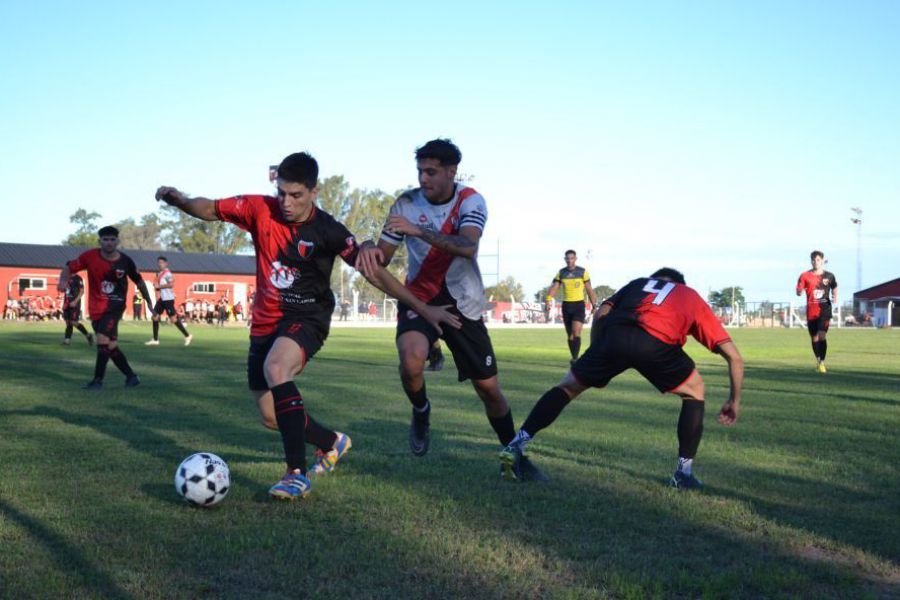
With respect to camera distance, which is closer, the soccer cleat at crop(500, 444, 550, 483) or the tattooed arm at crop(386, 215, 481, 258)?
the tattooed arm at crop(386, 215, 481, 258)

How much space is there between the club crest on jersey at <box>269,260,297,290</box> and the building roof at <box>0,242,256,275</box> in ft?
203

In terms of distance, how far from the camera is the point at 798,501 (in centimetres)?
577

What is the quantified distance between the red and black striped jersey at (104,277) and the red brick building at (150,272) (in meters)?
46.9

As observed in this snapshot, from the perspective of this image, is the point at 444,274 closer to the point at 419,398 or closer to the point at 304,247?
the point at 419,398

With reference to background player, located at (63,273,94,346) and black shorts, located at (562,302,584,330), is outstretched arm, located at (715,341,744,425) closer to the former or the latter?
black shorts, located at (562,302,584,330)

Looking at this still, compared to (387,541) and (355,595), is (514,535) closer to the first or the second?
(387,541)

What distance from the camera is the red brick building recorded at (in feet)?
205

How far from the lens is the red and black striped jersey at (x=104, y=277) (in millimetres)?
13117

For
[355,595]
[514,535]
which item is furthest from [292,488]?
[355,595]

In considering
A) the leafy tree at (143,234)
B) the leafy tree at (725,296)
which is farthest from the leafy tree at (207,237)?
the leafy tree at (725,296)

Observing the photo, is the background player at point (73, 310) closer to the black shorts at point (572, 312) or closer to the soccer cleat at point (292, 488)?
the black shorts at point (572, 312)

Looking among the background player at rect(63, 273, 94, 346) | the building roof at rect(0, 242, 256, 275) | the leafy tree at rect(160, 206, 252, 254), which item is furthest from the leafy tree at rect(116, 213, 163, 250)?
the background player at rect(63, 273, 94, 346)

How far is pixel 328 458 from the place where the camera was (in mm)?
6355

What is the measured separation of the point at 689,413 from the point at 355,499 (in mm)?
2358
